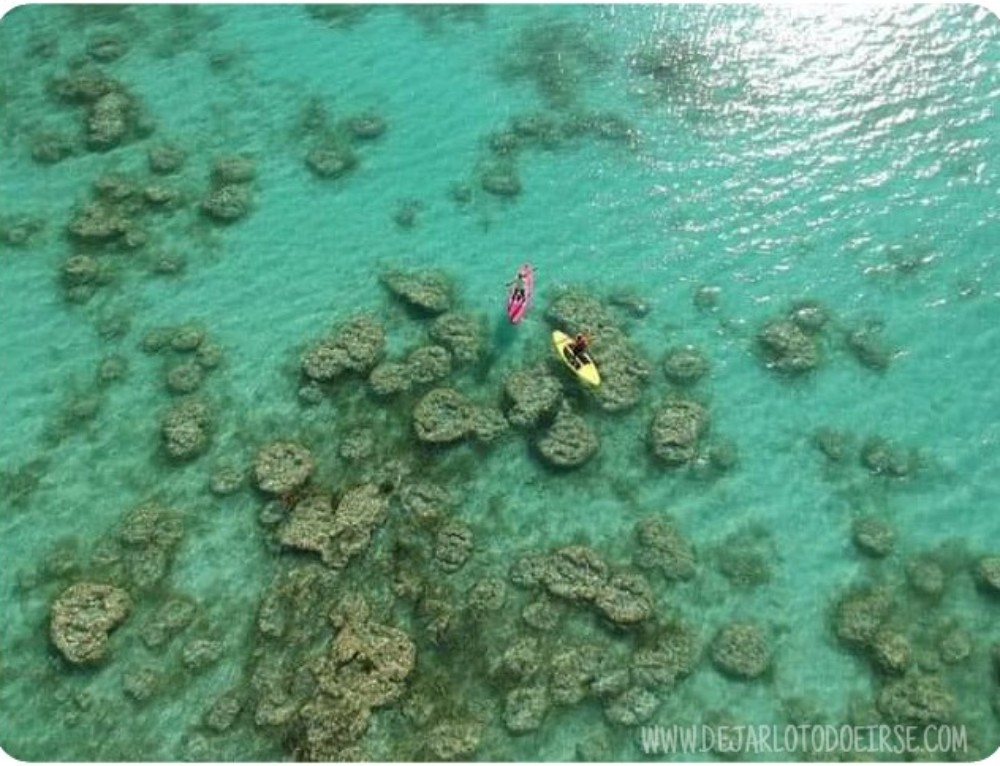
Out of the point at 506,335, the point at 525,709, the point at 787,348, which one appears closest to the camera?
the point at 525,709

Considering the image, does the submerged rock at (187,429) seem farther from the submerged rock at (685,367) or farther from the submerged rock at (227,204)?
the submerged rock at (685,367)

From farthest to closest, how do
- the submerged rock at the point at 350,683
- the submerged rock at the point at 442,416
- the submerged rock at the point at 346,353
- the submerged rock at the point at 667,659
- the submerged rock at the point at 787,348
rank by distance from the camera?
the submerged rock at the point at 787,348
the submerged rock at the point at 346,353
the submerged rock at the point at 442,416
the submerged rock at the point at 667,659
the submerged rock at the point at 350,683

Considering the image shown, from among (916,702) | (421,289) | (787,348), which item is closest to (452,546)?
(421,289)

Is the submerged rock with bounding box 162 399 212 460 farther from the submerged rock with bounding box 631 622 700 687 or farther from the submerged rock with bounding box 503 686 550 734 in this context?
the submerged rock with bounding box 631 622 700 687

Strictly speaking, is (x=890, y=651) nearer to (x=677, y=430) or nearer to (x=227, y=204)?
(x=677, y=430)

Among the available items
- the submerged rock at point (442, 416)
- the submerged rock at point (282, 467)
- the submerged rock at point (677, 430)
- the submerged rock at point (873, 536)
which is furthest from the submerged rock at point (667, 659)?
the submerged rock at point (282, 467)

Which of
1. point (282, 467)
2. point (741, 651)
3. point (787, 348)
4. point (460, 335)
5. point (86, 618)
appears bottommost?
point (741, 651)

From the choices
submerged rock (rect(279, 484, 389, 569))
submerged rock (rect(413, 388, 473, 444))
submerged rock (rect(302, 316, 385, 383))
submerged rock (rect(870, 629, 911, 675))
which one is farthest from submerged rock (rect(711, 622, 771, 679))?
submerged rock (rect(302, 316, 385, 383))
